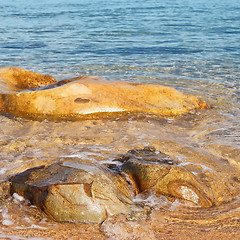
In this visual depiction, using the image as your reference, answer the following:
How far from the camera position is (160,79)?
7406 millimetres

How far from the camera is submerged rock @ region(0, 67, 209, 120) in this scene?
16.8ft

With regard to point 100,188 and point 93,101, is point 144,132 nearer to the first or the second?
point 93,101

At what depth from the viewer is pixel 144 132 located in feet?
14.9

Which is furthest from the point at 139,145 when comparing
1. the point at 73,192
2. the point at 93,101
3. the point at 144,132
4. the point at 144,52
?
the point at 144,52

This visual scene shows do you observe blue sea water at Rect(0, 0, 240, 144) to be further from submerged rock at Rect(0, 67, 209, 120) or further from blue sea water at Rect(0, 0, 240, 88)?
submerged rock at Rect(0, 67, 209, 120)

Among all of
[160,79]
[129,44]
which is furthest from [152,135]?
[129,44]

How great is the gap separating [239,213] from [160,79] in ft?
16.2

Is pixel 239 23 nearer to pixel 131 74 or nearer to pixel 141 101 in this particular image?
pixel 131 74

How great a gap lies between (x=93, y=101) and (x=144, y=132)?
1120 mm

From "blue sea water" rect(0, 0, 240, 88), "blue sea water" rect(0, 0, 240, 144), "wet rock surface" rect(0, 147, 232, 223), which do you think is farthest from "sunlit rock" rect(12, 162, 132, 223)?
"blue sea water" rect(0, 0, 240, 88)

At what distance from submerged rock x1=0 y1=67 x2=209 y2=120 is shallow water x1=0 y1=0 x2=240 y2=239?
264 millimetres

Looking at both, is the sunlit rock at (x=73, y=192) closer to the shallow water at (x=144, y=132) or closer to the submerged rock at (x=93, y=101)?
the shallow water at (x=144, y=132)

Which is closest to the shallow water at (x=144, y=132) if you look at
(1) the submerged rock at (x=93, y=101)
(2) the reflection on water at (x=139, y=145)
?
(2) the reflection on water at (x=139, y=145)

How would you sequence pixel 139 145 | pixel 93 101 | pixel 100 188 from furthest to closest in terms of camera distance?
pixel 93 101, pixel 139 145, pixel 100 188
